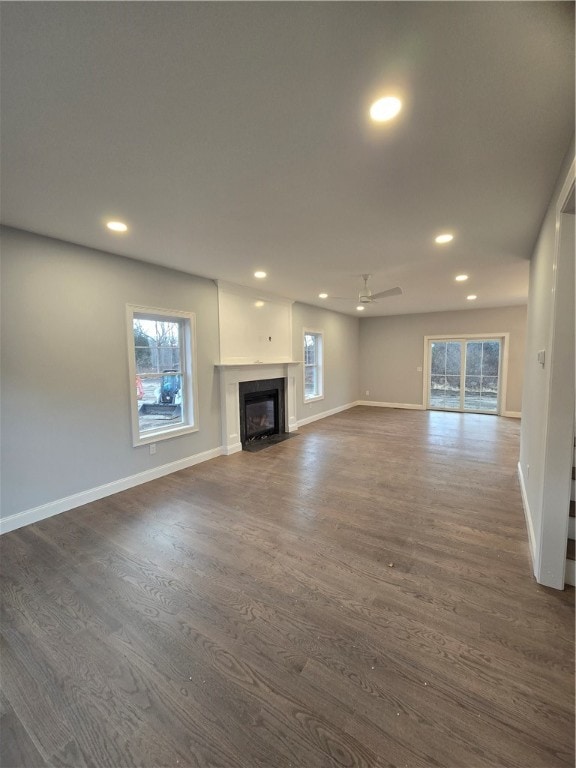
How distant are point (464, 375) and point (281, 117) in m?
7.92

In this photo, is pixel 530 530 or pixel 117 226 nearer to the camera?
pixel 530 530

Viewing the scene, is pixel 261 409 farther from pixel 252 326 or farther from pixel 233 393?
pixel 252 326

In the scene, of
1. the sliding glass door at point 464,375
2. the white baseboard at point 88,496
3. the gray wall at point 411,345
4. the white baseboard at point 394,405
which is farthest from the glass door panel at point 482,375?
the white baseboard at point 88,496

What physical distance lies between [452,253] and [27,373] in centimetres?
449

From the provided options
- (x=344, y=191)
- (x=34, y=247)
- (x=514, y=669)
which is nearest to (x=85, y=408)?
(x=34, y=247)

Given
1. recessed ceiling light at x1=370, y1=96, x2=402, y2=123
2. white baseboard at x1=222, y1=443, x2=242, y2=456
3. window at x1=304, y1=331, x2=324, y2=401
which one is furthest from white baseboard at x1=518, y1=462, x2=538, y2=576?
window at x1=304, y1=331, x2=324, y2=401

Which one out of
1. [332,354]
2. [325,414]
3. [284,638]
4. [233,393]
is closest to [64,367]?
[233,393]

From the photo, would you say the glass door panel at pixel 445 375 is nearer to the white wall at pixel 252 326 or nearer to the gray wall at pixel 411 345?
the gray wall at pixel 411 345

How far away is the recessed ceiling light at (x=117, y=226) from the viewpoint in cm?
264

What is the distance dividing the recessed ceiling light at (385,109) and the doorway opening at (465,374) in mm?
7425

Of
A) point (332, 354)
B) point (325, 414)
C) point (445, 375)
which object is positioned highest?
point (332, 354)

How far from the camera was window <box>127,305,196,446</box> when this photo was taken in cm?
371

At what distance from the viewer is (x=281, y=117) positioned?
1.48m

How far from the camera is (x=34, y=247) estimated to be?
2822mm
